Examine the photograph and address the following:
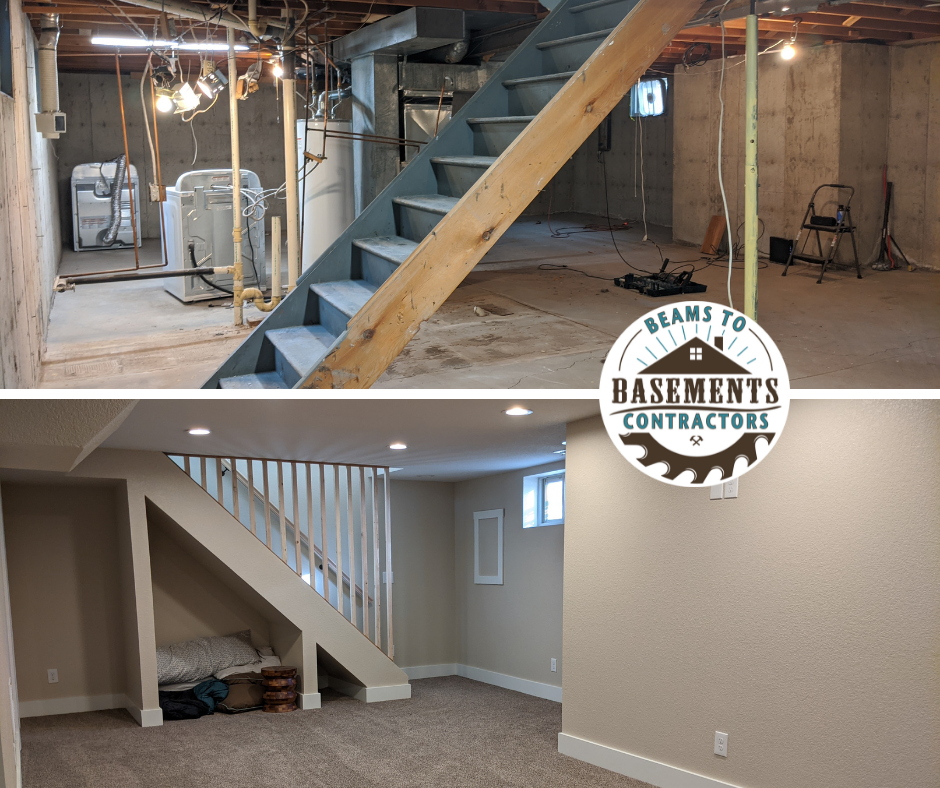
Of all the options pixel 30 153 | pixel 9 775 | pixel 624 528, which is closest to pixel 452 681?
pixel 624 528

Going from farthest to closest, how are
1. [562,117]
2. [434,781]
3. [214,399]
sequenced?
Answer: [434,781]
[214,399]
[562,117]

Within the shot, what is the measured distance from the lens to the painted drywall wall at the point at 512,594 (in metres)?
7.81

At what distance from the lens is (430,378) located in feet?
16.5

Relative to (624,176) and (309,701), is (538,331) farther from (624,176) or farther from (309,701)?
(624,176)

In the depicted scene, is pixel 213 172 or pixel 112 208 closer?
pixel 213 172

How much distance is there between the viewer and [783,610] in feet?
13.1

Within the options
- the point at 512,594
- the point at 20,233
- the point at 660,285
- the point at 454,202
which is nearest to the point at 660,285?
the point at 660,285

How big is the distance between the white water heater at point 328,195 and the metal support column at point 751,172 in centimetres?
478

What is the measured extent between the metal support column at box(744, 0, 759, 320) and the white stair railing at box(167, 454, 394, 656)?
15.2 ft

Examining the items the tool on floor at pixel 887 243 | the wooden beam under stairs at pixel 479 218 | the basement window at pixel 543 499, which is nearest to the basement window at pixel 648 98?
the tool on floor at pixel 887 243

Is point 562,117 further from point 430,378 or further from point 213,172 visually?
point 213,172

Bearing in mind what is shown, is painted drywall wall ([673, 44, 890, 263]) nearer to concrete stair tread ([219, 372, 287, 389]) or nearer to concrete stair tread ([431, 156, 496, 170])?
concrete stair tread ([431, 156, 496, 170])

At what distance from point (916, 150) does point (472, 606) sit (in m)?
6.99

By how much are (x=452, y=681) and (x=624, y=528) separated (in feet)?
14.7
